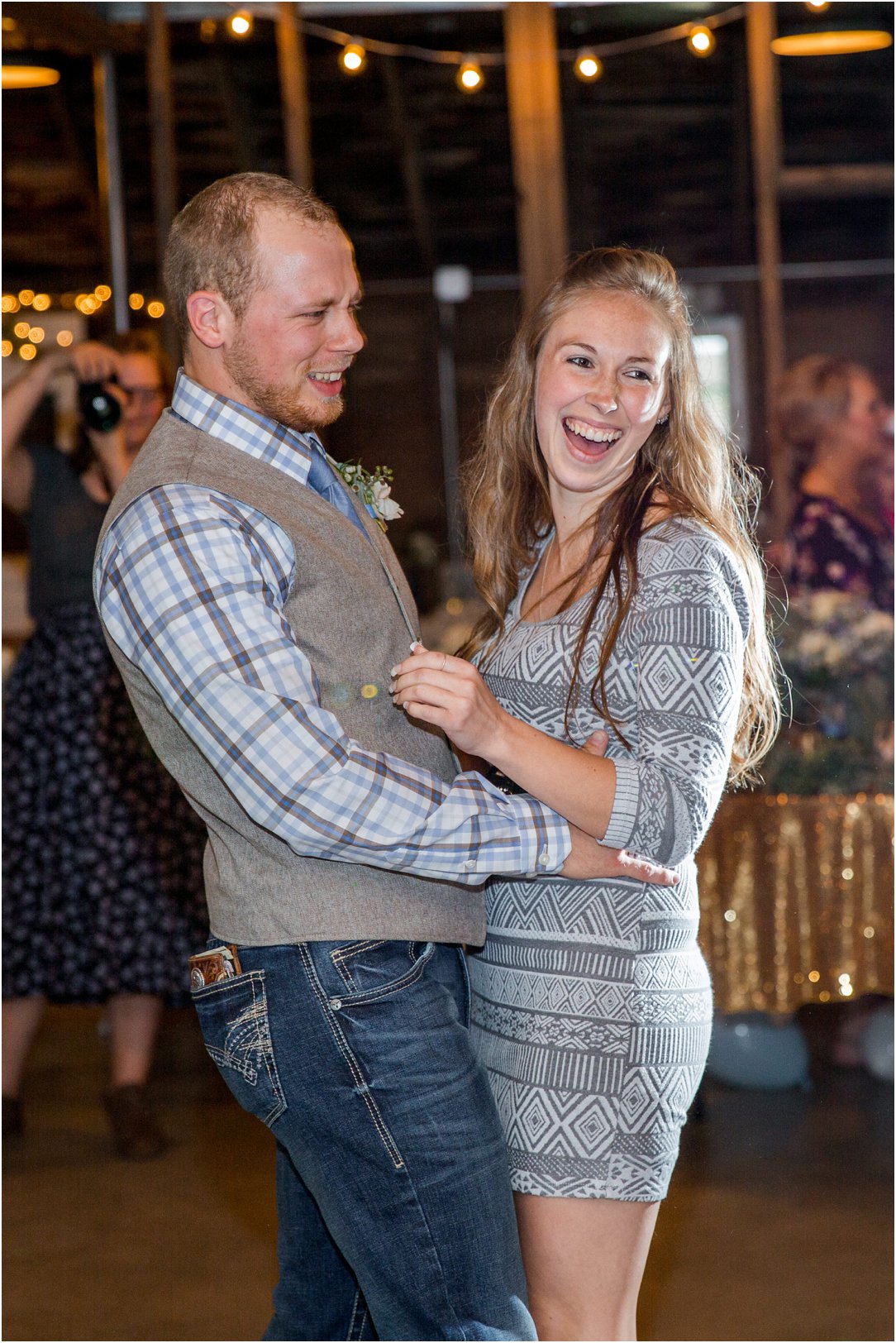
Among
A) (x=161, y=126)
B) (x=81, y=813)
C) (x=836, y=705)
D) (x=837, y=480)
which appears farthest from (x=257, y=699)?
(x=161, y=126)

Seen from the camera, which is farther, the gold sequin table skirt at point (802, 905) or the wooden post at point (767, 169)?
the wooden post at point (767, 169)

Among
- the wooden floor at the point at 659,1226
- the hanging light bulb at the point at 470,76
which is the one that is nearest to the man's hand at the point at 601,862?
the wooden floor at the point at 659,1226

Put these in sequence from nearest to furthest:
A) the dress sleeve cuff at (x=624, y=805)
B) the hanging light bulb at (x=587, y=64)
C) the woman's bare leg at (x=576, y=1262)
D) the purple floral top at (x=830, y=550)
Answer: the dress sleeve cuff at (x=624, y=805), the woman's bare leg at (x=576, y=1262), the purple floral top at (x=830, y=550), the hanging light bulb at (x=587, y=64)

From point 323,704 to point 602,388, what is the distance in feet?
1.73

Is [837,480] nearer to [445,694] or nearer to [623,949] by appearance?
[623,949]

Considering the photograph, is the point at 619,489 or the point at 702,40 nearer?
the point at 619,489

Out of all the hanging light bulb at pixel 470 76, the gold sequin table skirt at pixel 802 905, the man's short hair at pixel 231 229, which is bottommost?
the gold sequin table skirt at pixel 802 905

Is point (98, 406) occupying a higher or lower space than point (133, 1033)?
higher

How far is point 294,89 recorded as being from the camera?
5062 millimetres

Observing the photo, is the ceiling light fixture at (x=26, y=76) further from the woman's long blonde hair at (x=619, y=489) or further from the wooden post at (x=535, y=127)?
the woman's long blonde hair at (x=619, y=489)

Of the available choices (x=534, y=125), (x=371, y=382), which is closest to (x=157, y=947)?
(x=534, y=125)

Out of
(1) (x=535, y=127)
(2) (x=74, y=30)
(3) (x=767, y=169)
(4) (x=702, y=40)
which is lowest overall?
(3) (x=767, y=169)

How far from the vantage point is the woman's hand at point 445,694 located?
1.26 m

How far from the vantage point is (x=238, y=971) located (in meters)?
1.34
